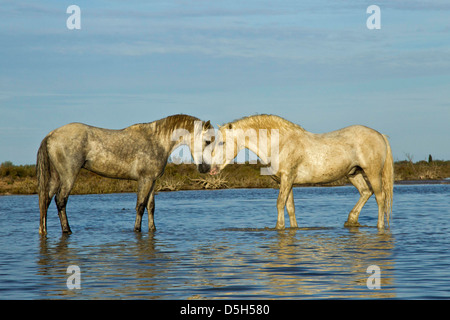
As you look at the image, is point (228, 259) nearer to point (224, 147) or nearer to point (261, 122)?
point (224, 147)

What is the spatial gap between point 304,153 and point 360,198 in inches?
71.8

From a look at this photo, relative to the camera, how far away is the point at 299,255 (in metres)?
8.83

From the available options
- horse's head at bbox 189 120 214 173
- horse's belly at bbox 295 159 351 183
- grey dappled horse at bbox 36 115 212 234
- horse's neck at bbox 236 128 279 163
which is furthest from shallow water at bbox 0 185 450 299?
horse's neck at bbox 236 128 279 163

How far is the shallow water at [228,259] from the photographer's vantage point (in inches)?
254

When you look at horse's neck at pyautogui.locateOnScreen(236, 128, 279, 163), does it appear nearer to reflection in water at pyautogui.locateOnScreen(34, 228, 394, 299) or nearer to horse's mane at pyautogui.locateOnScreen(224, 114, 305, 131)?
horse's mane at pyautogui.locateOnScreen(224, 114, 305, 131)

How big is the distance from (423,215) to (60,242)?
9507mm

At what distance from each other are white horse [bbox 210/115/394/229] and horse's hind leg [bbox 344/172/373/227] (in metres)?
0.02

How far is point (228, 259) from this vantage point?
857cm

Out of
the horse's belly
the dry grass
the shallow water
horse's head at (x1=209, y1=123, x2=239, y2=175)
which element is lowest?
the shallow water

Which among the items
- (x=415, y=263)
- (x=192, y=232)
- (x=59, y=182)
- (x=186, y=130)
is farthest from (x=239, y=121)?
(x=415, y=263)

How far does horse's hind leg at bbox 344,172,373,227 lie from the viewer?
1313 centimetres

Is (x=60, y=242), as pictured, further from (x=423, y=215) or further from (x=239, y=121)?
(x=423, y=215)

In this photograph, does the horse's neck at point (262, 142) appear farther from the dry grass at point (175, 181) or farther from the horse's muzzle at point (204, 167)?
the dry grass at point (175, 181)

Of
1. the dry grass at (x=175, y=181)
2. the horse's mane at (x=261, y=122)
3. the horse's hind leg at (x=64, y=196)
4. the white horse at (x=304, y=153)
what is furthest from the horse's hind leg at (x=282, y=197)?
the dry grass at (x=175, y=181)
